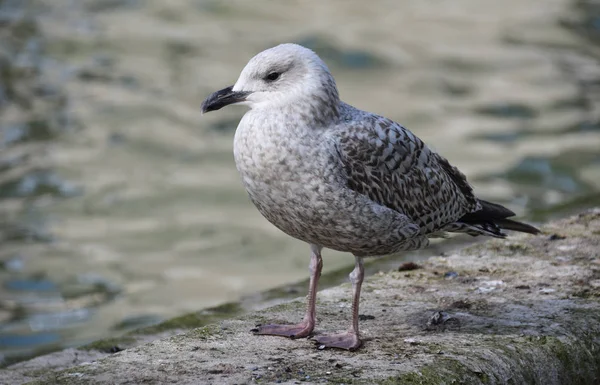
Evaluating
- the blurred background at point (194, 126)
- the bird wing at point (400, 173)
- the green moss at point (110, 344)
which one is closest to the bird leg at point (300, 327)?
the bird wing at point (400, 173)

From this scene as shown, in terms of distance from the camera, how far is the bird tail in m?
4.81

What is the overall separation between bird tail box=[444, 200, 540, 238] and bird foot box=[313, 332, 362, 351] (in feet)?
2.90

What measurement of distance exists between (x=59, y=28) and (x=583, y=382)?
1346 cm

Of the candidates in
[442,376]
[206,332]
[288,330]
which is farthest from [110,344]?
[442,376]

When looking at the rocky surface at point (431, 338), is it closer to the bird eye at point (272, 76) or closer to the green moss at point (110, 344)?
the green moss at point (110, 344)

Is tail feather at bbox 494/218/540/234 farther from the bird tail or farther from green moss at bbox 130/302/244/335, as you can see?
green moss at bbox 130/302/244/335

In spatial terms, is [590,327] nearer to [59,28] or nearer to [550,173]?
[550,173]

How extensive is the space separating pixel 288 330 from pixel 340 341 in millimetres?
295

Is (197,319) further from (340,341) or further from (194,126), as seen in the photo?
(194,126)

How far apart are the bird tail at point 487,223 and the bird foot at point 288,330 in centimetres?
92

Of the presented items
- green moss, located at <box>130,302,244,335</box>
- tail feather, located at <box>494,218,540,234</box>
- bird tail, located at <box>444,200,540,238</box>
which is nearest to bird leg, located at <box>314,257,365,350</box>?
bird tail, located at <box>444,200,540,238</box>

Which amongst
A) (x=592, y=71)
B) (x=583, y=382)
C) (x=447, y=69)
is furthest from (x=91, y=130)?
(x=583, y=382)

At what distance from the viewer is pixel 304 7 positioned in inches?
680

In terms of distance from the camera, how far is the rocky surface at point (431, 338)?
3875 mm
